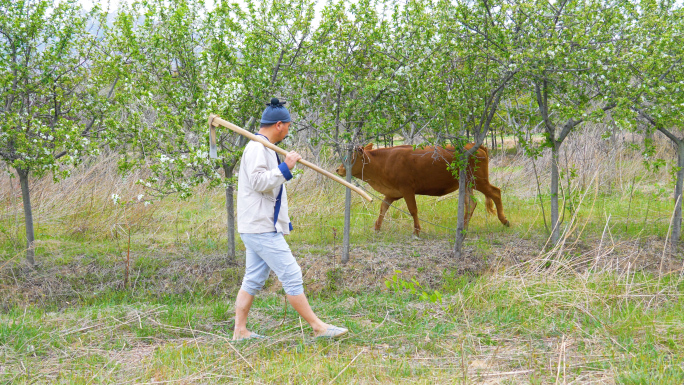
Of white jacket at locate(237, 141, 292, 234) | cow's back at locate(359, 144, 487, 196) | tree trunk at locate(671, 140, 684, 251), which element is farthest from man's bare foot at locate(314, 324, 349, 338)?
tree trunk at locate(671, 140, 684, 251)

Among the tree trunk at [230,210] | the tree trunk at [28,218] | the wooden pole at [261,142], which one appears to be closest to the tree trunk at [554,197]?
the wooden pole at [261,142]

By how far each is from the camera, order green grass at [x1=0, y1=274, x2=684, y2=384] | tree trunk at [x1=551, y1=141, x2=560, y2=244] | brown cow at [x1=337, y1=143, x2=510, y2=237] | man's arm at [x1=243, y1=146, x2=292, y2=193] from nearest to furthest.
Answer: green grass at [x1=0, y1=274, x2=684, y2=384], man's arm at [x1=243, y1=146, x2=292, y2=193], tree trunk at [x1=551, y1=141, x2=560, y2=244], brown cow at [x1=337, y1=143, x2=510, y2=237]

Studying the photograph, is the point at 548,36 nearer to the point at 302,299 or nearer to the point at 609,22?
the point at 609,22

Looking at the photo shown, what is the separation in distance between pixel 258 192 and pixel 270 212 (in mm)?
173

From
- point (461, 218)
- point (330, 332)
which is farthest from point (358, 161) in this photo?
point (330, 332)

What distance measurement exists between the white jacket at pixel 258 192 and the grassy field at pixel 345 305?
916 millimetres

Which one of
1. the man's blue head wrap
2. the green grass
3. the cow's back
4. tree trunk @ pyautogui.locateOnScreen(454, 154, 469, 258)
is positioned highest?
the man's blue head wrap

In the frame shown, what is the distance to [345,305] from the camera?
565 cm

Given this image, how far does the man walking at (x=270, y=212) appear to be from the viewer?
4218 millimetres

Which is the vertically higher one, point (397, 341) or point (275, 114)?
point (275, 114)

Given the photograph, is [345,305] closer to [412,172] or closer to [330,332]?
[330,332]

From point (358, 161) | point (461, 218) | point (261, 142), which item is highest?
point (261, 142)

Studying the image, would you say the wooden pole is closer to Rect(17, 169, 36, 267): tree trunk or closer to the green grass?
the green grass

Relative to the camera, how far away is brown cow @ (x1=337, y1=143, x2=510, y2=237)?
874 centimetres
